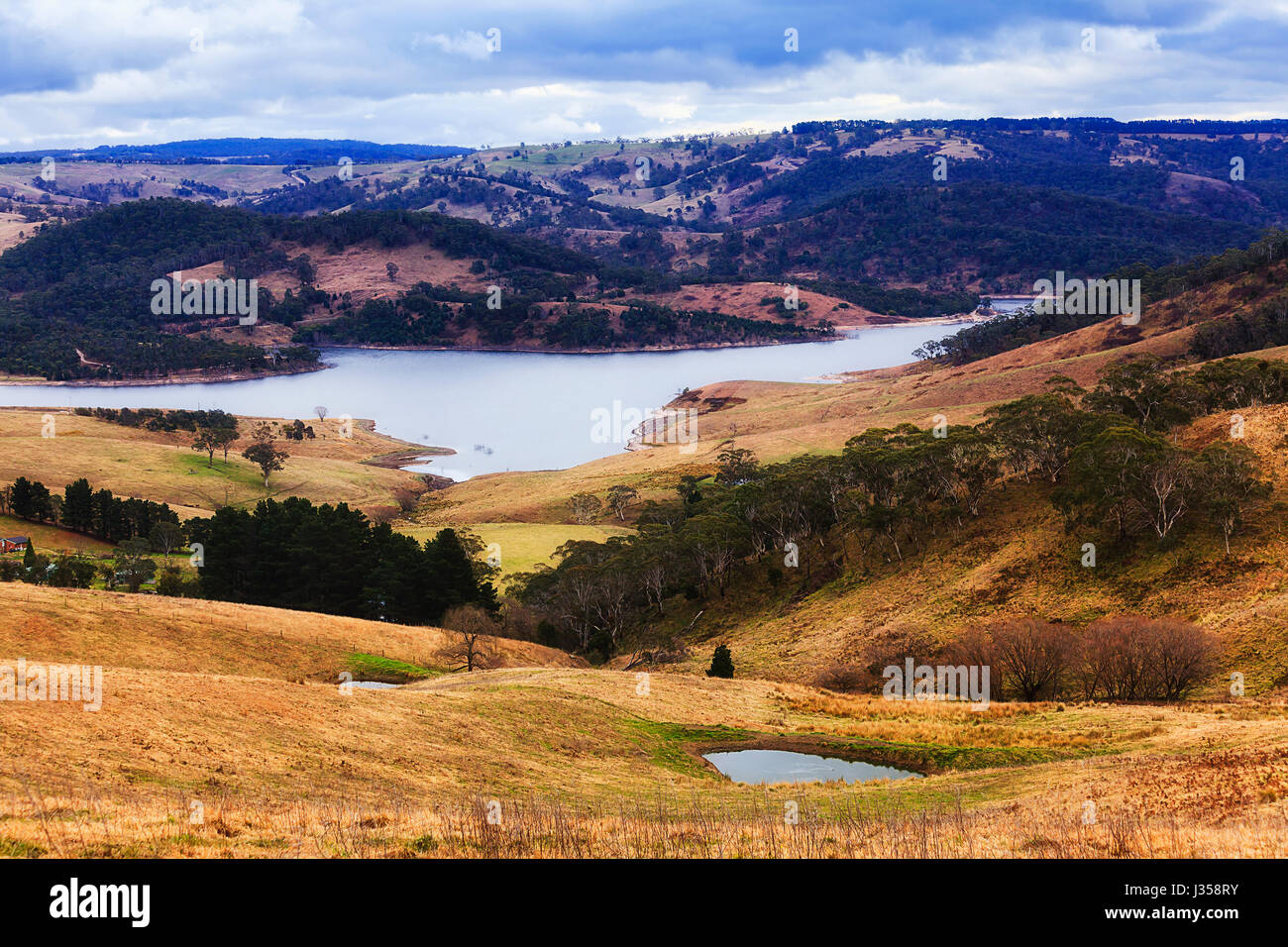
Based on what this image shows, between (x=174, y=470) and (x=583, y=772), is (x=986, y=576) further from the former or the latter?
(x=174, y=470)

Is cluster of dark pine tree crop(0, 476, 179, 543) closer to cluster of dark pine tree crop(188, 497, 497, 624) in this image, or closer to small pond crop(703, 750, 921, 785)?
cluster of dark pine tree crop(188, 497, 497, 624)

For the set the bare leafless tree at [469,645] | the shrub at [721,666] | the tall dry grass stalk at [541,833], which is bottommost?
the shrub at [721,666]

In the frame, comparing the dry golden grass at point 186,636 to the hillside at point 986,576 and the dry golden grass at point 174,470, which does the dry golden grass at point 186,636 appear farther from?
the dry golden grass at point 174,470

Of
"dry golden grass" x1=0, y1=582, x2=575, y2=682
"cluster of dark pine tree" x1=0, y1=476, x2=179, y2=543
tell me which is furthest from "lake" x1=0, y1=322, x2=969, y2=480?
"dry golden grass" x1=0, y1=582, x2=575, y2=682

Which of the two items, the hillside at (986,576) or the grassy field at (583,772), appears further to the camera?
the hillside at (986,576)

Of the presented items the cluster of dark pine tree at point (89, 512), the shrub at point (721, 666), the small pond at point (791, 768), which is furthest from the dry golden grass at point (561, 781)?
the cluster of dark pine tree at point (89, 512)

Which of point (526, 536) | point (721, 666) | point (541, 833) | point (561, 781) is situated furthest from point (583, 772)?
point (526, 536)
